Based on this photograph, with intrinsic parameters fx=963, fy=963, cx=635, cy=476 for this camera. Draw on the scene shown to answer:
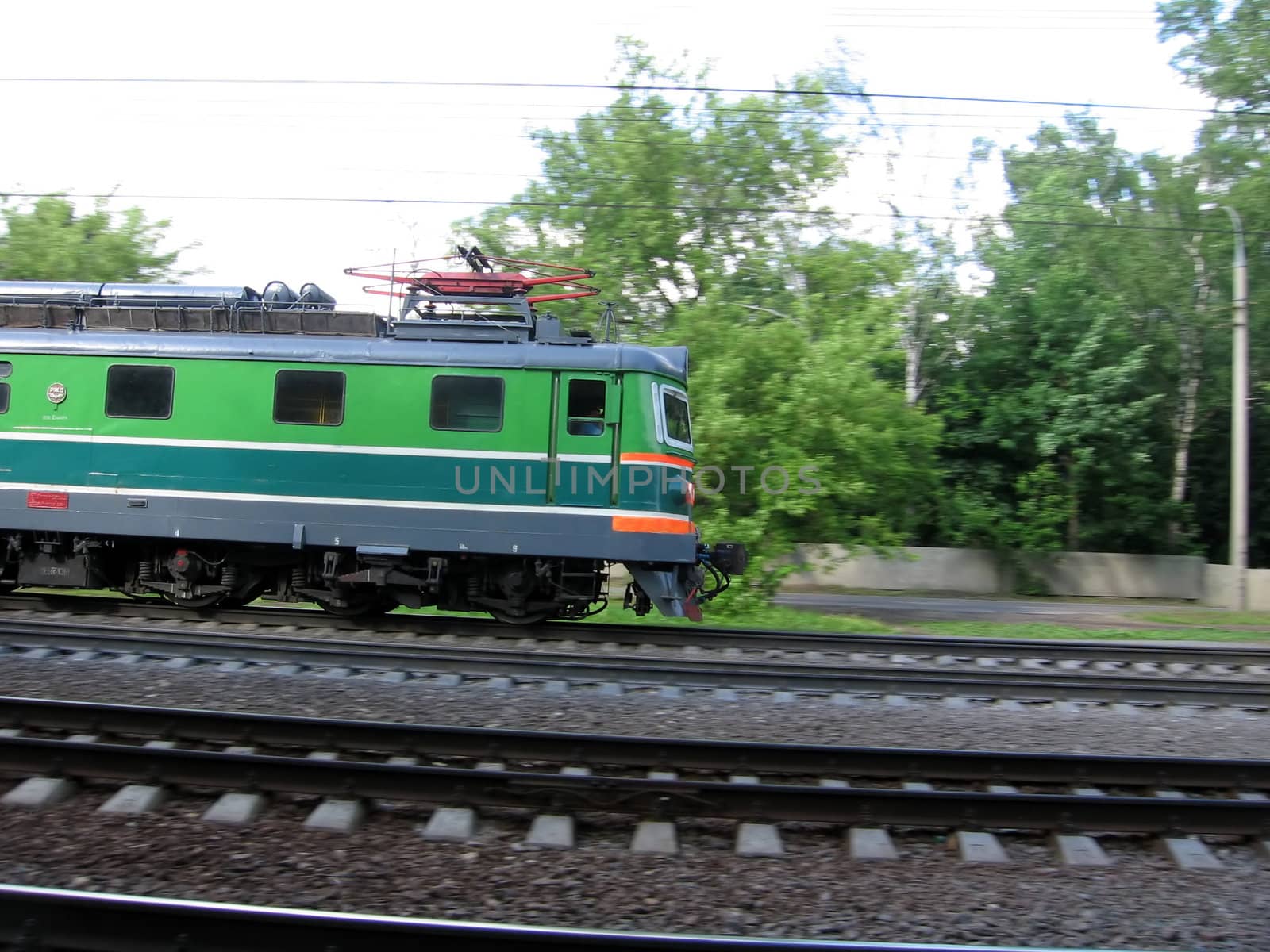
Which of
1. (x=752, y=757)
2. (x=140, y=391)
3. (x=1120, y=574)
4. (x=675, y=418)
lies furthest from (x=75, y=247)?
(x=1120, y=574)

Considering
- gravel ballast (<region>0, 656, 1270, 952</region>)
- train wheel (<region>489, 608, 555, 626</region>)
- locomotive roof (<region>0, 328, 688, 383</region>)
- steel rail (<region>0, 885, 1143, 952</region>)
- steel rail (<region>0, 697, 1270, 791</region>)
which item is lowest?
gravel ballast (<region>0, 656, 1270, 952</region>)

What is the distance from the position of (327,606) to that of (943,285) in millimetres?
18921

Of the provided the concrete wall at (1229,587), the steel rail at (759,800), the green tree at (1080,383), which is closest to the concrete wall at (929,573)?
the green tree at (1080,383)

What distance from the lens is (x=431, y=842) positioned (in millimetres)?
4984

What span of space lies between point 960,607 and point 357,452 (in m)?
13.0

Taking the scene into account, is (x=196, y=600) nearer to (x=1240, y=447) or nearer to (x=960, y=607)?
(x=960, y=607)

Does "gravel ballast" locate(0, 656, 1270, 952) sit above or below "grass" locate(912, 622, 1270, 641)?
below

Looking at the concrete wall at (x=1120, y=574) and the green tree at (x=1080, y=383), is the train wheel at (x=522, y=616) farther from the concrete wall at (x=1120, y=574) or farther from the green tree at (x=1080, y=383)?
the concrete wall at (x=1120, y=574)

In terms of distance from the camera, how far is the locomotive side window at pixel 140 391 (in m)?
10.8

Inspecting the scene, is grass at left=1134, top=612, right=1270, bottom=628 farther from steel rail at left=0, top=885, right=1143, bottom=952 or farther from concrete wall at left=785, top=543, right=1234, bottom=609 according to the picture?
steel rail at left=0, top=885, right=1143, bottom=952

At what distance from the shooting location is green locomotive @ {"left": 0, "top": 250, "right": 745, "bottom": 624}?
10383 mm

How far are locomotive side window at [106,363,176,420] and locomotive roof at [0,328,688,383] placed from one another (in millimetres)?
177

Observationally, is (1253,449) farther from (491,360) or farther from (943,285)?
(491,360)

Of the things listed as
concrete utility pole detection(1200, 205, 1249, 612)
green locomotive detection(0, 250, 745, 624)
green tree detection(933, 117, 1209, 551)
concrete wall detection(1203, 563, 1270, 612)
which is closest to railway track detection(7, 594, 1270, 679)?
green locomotive detection(0, 250, 745, 624)
